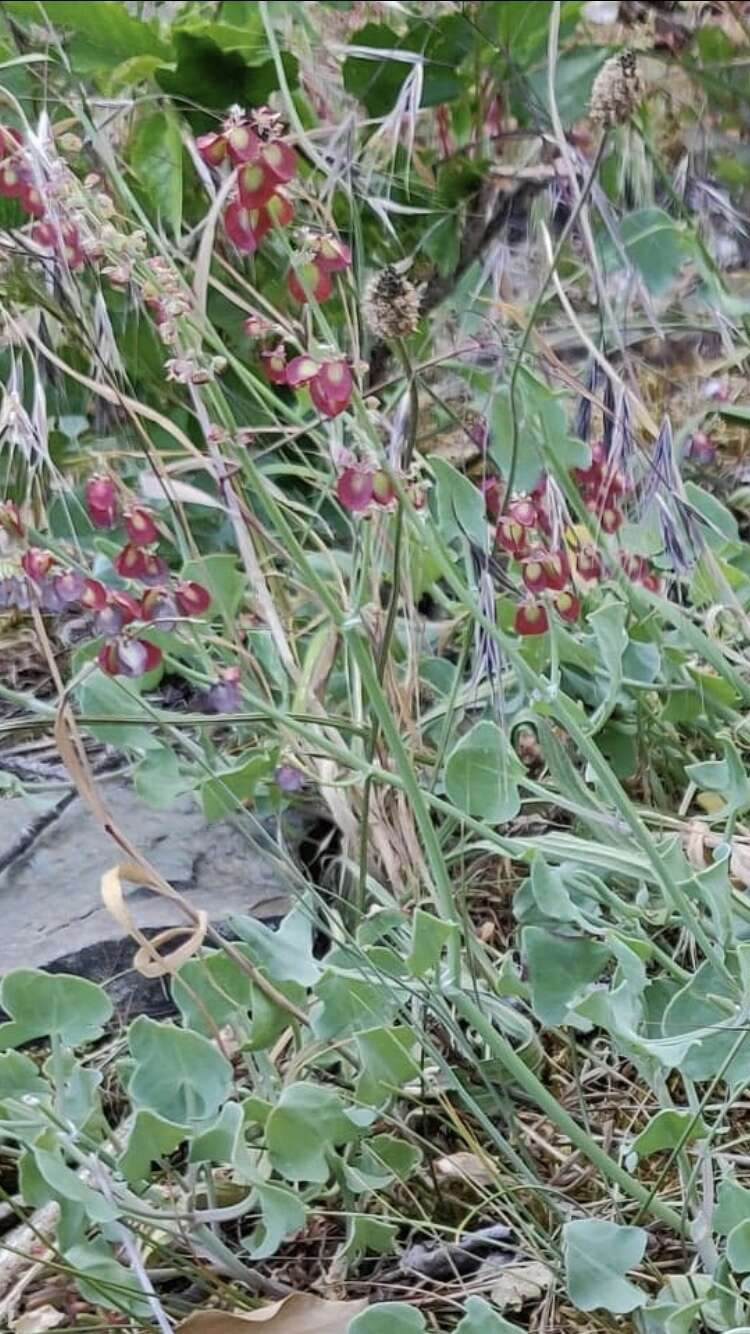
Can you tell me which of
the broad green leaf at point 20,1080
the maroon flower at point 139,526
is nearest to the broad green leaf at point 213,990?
the broad green leaf at point 20,1080

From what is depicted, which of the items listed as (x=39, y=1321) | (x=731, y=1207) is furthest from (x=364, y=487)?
(x=39, y=1321)

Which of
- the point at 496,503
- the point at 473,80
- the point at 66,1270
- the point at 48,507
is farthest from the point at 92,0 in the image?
the point at 66,1270

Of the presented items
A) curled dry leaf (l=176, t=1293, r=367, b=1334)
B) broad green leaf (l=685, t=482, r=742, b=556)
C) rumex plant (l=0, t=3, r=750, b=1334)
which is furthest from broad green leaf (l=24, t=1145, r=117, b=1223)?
broad green leaf (l=685, t=482, r=742, b=556)

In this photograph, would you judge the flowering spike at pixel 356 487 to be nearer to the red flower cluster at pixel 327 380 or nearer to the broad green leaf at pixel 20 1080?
the red flower cluster at pixel 327 380

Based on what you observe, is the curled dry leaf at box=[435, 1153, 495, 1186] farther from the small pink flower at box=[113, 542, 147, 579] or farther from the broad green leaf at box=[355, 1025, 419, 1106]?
the small pink flower at box=[113, 542, 147, 579]

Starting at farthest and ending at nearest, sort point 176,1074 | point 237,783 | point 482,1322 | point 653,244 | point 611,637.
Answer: point 653,244 → point 237,783 → point 611,637 → point 176,1074 → point 482,1322

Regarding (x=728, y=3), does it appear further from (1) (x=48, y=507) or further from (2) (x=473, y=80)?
(1) (x=48, y=507)

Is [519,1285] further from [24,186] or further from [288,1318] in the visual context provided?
[24,186]
